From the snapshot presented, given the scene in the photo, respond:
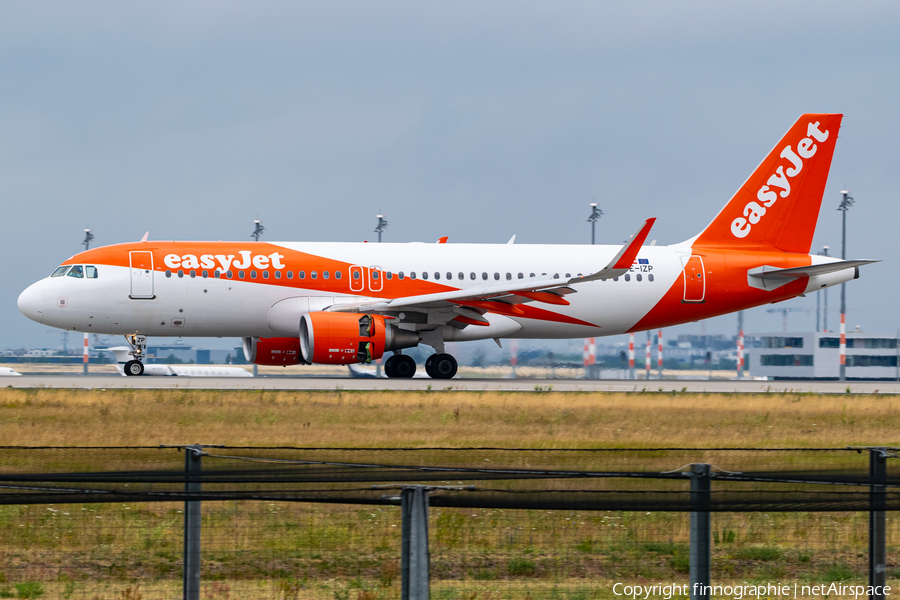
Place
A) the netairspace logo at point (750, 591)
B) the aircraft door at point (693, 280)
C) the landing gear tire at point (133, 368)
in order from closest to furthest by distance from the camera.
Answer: the netairspace logo at point (750, 591) → the landing gear tire at point (133, 368) → the aircraft door at point (693, 280)

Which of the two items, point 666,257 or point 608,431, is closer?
point 608,431

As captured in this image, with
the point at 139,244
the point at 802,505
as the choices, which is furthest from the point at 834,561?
the point at 139,244

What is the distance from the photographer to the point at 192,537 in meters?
6.59

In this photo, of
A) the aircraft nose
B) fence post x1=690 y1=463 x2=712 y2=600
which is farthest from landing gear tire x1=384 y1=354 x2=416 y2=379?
fence post x1=690 y1=463 x2=712 y2=600

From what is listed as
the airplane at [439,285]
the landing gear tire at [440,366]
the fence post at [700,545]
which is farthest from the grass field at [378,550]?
the landing gear tire at [440,366]

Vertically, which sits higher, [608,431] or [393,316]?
[393,316]

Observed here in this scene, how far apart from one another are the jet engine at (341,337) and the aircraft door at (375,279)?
5.02 feet

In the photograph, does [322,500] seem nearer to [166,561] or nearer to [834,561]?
[166,561]

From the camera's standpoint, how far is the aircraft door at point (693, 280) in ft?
98.8

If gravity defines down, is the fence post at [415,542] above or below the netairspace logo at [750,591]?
above

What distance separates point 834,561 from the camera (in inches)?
322

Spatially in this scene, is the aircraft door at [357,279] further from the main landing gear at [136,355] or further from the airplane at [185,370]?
the airplane at [185,370]

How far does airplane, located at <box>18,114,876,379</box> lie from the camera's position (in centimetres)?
2681

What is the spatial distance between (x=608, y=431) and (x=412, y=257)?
11.1 meters
